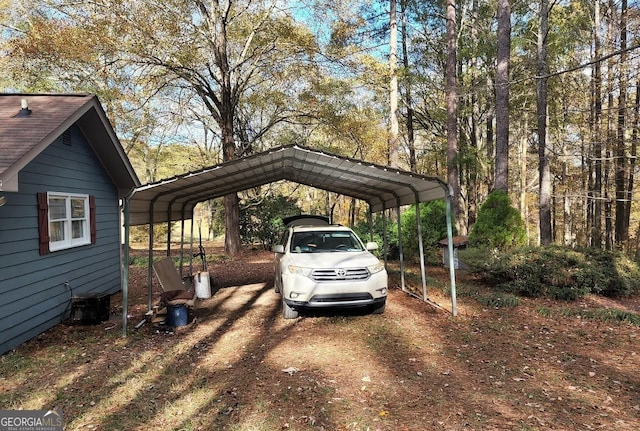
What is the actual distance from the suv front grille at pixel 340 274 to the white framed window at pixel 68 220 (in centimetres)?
463

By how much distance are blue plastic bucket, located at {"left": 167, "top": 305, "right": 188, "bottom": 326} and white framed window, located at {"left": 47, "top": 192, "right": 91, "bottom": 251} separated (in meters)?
2.31

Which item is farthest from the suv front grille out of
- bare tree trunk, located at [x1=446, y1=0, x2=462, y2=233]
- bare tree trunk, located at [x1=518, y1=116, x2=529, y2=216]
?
bare tree trunk, located at [x1=518, y1=116, x2=529, y2=216]

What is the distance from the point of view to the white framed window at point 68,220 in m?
7.01

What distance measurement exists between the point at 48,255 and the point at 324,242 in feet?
15.8

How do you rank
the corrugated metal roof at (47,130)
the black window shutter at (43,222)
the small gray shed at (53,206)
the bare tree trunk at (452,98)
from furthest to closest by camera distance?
the bare tree trunk at (452,98) → the black window shutter at (43,222) → the small gray shed at (53,206) → the corrugated metal roof at (47,130)

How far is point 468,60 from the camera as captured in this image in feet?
66.4

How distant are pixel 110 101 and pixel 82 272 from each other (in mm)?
8809

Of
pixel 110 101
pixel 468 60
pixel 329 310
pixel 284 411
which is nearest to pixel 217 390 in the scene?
pixel 284 411

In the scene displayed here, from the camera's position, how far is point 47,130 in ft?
18.9

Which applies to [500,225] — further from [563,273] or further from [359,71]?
[359,71]

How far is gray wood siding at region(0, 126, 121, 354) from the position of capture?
5625 mm

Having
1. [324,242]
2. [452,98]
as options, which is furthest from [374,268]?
[452,98]

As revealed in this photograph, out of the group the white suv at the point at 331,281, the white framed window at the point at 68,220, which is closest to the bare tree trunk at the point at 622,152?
the white suv at the point at 331,281

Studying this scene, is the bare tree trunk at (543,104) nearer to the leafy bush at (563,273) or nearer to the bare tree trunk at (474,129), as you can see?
the bare tree trunk at (474,129)
